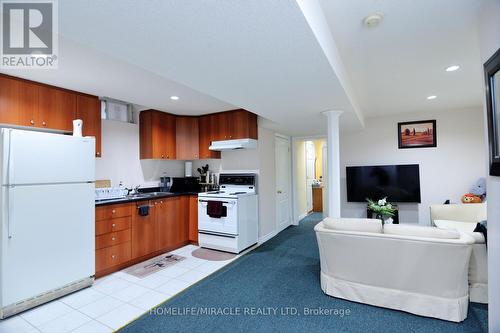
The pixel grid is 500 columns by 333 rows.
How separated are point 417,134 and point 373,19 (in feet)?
12.9

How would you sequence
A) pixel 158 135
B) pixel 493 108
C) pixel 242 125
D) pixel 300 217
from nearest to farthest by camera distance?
pixel 493 108 → pixel 242 125 → pixel 158 135 → pixel 300 217

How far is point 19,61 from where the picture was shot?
7.71 ft

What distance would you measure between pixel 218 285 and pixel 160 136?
2764 millimetres

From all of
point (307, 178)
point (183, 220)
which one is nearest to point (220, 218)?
point (183, 220)

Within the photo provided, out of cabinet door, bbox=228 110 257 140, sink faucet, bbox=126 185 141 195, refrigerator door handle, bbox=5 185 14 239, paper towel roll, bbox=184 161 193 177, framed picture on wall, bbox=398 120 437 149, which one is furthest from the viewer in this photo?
paper towel roll, bbox=184 161 193 177

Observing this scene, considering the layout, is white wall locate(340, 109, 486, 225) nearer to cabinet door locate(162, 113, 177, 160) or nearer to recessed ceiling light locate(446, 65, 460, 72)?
recessed ceiling light locate(446, 65, 460, 72)

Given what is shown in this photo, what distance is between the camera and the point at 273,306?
237 centimetres

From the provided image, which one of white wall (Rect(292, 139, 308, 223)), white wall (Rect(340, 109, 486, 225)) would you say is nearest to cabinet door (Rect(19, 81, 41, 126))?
white wall (Rect(292, 139, 308, 223))

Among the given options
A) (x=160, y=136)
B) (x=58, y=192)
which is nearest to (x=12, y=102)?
(x=58, y=192)

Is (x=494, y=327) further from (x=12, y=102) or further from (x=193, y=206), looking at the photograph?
(x=12, y=102)

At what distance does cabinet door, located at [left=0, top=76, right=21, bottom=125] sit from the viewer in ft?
8.45

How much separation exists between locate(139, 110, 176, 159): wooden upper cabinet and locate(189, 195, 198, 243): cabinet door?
37.1 inches

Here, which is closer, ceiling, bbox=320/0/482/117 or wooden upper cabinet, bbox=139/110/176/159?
ceiling, bbox=320/0/482/117

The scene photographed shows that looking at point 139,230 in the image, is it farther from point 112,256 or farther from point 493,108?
point 493,108
